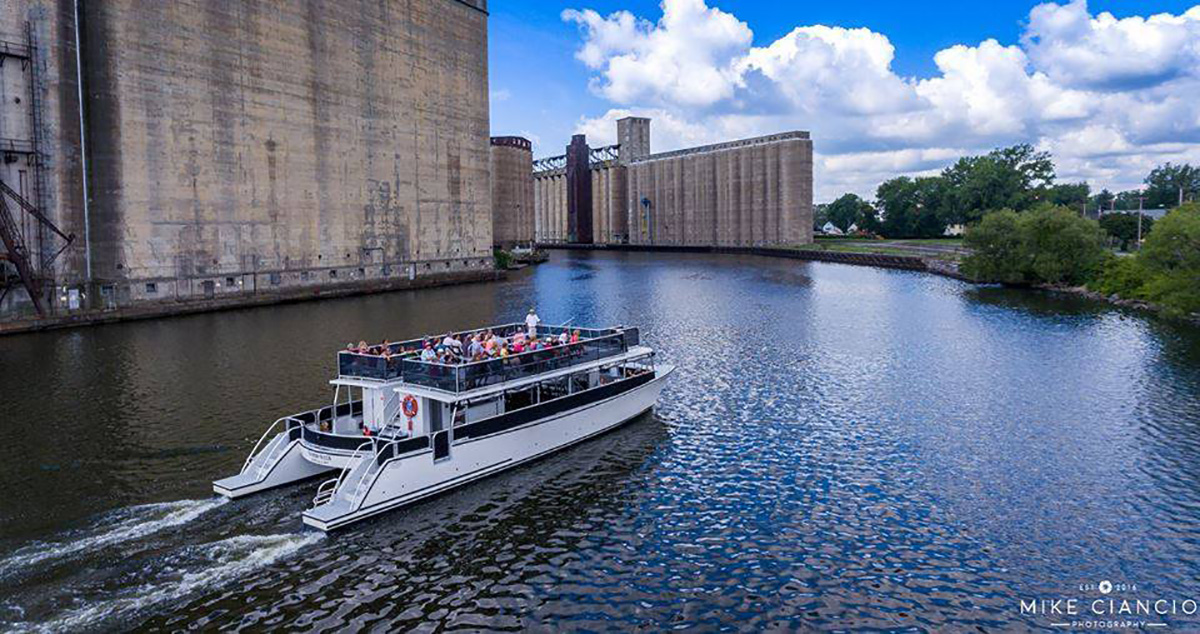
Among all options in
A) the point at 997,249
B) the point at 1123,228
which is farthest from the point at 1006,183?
the point at 997,249

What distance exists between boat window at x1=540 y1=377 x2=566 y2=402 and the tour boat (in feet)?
0.13

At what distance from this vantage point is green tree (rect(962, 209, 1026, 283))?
285ft

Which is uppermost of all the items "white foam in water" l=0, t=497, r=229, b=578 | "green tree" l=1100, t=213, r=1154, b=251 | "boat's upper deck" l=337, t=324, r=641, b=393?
"green tree" l=1100, t=213, r=1154, b=251

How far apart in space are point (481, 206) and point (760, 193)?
97783mm

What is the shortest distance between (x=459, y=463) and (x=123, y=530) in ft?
27.3

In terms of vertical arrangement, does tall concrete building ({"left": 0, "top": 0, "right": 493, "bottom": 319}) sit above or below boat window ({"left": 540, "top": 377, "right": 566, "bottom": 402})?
above

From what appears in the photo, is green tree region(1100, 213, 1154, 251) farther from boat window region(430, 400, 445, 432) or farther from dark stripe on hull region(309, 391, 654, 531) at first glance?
boat window region(430, 400, 445, 432)

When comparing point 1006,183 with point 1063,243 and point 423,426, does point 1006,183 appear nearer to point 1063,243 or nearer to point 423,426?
point 1063,243

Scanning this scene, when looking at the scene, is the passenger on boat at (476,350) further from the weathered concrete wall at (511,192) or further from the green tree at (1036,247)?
the weathered concrete wall at (511,192)

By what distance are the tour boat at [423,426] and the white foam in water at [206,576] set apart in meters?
1.04

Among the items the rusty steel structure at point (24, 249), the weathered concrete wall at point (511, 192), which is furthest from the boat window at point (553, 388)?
the weathered concrete wall at point (511, 192)

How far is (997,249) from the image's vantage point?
89.5 meters

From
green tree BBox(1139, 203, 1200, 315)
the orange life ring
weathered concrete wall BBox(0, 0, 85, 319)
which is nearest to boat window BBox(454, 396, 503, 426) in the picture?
the orange life ring

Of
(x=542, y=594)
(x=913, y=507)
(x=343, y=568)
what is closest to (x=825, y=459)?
(x=913, y=507)
